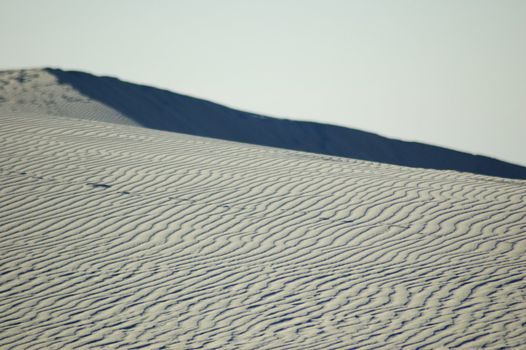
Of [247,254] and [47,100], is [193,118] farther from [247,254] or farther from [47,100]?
[247,254]

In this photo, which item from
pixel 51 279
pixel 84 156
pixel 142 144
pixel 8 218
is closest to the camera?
pixel 51 279

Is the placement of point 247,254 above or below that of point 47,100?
below

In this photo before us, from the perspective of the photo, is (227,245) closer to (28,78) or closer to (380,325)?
(380,325)

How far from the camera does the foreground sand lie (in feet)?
24.7

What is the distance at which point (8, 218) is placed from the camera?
1074 centimetres

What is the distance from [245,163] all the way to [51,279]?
6.16m

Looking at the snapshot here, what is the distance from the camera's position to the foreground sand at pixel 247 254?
7.54m

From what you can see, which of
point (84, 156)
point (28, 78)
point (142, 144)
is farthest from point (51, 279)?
point (28, 78)

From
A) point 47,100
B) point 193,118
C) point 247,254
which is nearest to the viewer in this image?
point 247,254

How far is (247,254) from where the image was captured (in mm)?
9578

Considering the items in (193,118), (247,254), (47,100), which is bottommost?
(247,254)

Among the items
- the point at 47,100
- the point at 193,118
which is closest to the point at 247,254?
the point at 47,100

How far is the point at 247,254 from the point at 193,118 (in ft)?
72.0

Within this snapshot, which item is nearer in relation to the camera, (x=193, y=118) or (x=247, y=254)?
(x=247, y=254)
